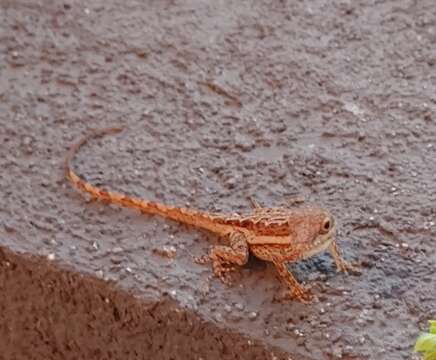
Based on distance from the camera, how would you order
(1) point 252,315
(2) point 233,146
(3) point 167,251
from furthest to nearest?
(2) point 233,146 → (3) point 167,251 → (1) point 252,315

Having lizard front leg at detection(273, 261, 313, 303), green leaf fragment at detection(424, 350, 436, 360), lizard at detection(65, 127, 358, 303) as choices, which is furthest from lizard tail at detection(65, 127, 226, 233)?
green leaf fragment at detection(424, 350, 436, 360)

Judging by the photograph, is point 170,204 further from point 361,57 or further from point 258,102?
point 361,57

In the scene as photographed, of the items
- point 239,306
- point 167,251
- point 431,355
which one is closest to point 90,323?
point 167,251

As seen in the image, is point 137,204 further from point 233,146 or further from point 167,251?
point 233,146

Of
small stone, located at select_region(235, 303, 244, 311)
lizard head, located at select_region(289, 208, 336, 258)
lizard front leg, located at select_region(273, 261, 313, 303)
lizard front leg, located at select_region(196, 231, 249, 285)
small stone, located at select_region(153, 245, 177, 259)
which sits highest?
lizard head, located at select_region(289, 208, 336, 258)

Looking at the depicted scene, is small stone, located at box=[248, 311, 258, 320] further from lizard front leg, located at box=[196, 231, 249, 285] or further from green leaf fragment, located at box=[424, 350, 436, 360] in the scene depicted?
green leaf fragment, located at box=[424, 350, 436, 360]

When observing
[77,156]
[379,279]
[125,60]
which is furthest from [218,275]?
[125,60]
